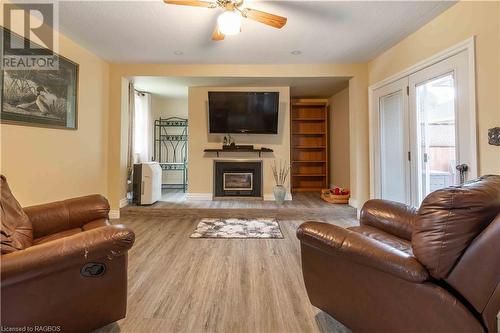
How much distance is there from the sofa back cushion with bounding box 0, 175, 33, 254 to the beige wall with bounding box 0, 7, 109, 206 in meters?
1.07

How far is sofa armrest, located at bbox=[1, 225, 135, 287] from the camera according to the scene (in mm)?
1053

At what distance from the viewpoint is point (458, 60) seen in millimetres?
2316

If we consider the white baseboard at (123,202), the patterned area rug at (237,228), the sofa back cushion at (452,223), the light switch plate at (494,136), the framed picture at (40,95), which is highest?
the framed picture at (40,95)

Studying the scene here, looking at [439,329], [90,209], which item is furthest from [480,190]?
[90,209]

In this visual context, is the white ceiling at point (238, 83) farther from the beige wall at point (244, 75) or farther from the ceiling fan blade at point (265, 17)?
the ceiling fan blade at point (265, 17)

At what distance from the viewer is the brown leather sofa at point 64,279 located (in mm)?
1087

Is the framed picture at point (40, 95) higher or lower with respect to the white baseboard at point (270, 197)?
higher

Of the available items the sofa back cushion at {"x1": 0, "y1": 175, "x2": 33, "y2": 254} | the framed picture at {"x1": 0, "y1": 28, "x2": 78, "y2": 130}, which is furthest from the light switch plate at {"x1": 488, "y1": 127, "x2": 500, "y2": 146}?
the framed picture at {"x1": 0, "y1": 28, "x2": 78, "y2": 130}

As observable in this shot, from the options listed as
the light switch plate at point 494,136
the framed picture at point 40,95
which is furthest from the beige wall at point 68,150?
the light switch plate at point 494,136

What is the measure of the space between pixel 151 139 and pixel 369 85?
483 cm

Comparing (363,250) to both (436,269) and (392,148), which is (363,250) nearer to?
(436,269)

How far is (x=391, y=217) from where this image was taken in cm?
187

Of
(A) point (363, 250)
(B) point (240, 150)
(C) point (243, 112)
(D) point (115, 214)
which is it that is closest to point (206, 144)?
(B) point (240, 150)

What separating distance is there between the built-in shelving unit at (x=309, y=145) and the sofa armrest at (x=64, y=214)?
4.56 meters
